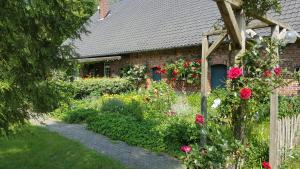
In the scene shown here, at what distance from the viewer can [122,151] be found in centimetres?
821

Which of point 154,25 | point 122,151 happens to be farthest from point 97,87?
point 122,151

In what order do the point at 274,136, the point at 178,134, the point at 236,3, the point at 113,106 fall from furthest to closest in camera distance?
the point at 113,106 < the point at 178,134 < the point at 274,136 < the point at 236,3

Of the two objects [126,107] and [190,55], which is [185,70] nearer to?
[190,55]

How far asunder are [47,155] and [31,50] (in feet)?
9.35

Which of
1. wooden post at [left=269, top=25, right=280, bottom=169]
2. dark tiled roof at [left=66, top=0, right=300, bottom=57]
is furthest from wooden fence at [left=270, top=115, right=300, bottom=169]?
dark tiled roof at [left=66, top=0, right=300, bottom=57]

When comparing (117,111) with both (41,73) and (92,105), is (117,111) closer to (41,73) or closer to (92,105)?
(92,105)

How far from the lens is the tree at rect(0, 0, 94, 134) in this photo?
533 centimetres

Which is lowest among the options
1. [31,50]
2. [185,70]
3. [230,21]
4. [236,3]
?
[185,70]

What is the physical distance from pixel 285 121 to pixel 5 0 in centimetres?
540

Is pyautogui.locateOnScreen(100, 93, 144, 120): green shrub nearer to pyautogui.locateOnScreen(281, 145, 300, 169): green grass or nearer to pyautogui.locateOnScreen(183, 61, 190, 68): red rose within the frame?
pyautogui.locateOnScreen(183, 61, 190, 68): red rose

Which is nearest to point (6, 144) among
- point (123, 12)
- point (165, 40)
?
point (165, 40)

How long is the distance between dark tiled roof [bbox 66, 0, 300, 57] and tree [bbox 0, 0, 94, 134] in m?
6.57

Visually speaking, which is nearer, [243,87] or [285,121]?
[243,87]

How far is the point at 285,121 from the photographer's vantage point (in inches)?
275
